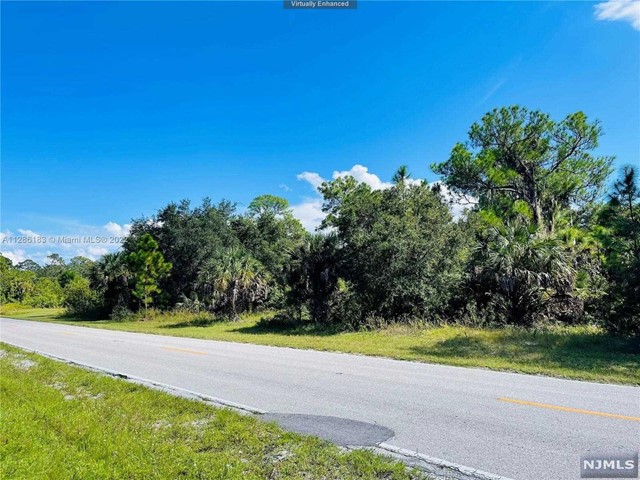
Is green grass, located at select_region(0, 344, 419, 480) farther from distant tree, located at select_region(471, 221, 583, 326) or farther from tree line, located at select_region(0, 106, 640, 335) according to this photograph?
distant tree, located at select_region(471, 221, 583, 326)

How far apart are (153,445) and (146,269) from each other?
111ft

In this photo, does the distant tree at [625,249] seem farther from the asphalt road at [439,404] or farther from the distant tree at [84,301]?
the distant tree at [84,301]

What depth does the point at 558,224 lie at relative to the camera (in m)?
22.9

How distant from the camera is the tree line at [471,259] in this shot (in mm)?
16078

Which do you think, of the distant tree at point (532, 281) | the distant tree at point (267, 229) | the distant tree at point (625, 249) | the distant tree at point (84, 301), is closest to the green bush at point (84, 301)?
the distant tree at point (84, 301)

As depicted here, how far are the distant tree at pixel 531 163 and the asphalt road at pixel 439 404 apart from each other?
28461 mm

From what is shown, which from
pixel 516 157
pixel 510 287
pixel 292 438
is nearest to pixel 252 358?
pixel 292 438

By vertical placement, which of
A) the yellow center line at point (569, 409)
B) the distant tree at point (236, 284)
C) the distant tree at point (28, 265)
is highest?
the distant tree at point (28, 265)

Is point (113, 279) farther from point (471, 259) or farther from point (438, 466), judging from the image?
point (438, 466)

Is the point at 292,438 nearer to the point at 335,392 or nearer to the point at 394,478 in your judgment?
the point at 394,478

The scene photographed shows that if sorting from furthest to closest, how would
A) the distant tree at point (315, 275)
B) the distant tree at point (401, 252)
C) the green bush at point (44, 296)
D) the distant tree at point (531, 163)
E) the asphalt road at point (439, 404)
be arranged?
the green bush at point (44, 296)
the distant tree at point (531, 163)
the distant tree at point (315, 275)
the distant tree at point (401, 252)
the asphalt road at point (439, 404)

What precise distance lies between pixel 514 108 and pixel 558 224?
1792 cm

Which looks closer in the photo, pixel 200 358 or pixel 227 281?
pixel 200 358

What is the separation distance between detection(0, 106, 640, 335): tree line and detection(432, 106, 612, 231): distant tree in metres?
0.09
